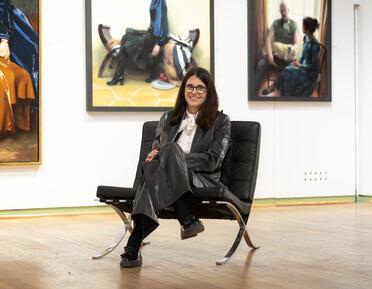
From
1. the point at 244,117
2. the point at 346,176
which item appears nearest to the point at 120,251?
the point at 244,117

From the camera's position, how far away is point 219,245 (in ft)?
17.4

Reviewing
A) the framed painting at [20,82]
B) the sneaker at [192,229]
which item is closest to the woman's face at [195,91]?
the sneaker at [192,229]

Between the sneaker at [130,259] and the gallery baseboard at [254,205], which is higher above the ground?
the sneaker at [130,259]

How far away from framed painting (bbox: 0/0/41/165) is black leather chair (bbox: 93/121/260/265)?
2.63m

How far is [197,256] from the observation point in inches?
187

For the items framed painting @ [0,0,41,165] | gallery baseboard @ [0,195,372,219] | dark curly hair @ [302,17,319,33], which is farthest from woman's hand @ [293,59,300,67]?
framed painting @ [0,0,41,165]

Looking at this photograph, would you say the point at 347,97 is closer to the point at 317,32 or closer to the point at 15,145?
the point at 317,32

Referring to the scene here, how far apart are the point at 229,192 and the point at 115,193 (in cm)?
73

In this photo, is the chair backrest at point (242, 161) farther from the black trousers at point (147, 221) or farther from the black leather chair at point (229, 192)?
the black trousers at point (147, 221)

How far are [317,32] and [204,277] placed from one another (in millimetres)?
5844

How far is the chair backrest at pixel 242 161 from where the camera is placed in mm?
4820

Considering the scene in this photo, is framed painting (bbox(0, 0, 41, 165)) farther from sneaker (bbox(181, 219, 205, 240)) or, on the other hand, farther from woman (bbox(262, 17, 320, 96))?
sneaker (bbox(181, 219, 205, 240))

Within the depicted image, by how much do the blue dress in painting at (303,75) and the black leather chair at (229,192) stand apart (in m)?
3.94

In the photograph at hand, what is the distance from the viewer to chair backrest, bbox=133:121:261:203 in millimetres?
4820
